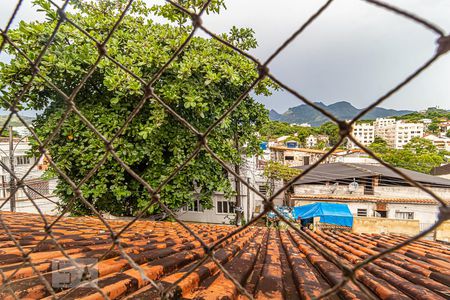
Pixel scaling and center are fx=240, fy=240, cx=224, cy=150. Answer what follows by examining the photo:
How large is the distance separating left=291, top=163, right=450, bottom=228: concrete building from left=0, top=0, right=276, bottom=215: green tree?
328 inches

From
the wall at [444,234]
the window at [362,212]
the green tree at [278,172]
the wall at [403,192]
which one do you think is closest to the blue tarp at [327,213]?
the window at [362,212]

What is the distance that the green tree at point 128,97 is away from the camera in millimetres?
4746

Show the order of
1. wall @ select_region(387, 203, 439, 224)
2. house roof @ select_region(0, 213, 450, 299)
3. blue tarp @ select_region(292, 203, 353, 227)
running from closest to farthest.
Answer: house roof @ select_region(0, 213, 450, 299)
blue tarp @ select_region(292, 203, 353, 227)
wall @ select_region(387, 203, 439, 224)

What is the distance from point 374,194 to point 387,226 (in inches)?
275

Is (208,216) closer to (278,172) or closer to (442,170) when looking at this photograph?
(278,172)

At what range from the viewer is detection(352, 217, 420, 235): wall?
666 cm

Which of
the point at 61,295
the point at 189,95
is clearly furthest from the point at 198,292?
the point at 189,95

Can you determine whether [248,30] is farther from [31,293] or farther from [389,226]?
[31,293]

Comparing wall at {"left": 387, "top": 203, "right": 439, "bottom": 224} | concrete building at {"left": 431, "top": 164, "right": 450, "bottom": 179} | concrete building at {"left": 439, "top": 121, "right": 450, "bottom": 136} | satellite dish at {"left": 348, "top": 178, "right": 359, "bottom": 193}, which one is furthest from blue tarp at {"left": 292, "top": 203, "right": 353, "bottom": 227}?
concrete building at {"left": 439, "top": 121, "right": 450, "bottom": 136}

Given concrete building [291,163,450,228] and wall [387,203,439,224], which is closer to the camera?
wall [387,203,439,224]

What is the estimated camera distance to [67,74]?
4742mm

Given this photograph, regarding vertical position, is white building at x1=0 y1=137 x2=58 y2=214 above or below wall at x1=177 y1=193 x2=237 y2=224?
above

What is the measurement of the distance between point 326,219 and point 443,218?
10.5 metres

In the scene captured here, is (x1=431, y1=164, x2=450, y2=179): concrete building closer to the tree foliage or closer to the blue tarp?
the tree foliage
